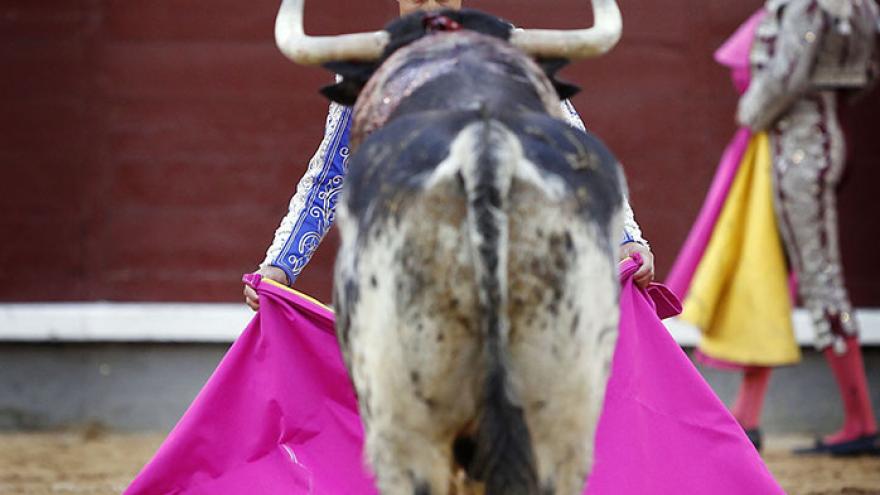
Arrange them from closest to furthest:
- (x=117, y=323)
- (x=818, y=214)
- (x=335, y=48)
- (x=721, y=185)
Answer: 1. (x=335, y=48)
2. (x=818, y=214)
3. (x=721, y=185)
4. (x=117, y=323)

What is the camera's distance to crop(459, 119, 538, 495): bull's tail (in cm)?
193

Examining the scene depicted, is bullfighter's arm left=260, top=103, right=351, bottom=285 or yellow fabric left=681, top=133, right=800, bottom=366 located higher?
bullfighter's arm left=260, top=103, right=351, bottom=285

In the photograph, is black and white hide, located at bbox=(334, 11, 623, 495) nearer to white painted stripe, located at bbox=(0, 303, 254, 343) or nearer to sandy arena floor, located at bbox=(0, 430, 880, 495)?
sandy arena floor, located at bbox=(0, 430, 880, 495)

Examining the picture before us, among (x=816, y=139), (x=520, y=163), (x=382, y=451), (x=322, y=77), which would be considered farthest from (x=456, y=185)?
(x=322, y=77)

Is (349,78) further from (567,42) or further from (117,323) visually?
(117,323)

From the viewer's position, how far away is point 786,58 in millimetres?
4824

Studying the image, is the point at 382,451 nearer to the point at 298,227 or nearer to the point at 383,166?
the point at 383,166

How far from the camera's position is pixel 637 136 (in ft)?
18.7

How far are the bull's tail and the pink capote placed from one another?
839 mm

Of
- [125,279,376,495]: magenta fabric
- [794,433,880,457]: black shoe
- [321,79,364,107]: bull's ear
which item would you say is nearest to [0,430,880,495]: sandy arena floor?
[794,433,880,457]: black shoe

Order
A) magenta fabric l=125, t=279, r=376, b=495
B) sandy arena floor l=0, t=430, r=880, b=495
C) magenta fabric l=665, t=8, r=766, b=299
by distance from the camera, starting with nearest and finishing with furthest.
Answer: magenta fabric l=125, t=279, r=376, b=495, sandy arena floor l=0, t=430, r=880, b=495, magenta fabric l=665, t=8, r=766, b=299

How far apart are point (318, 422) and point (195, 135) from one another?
9.65ft

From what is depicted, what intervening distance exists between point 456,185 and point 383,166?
128mm

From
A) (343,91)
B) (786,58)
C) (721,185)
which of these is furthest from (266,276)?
(721,185)
